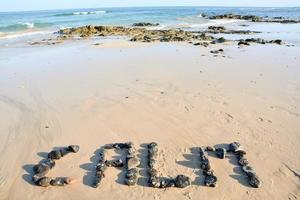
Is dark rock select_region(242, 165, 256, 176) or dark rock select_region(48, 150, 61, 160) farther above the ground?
dark rock select_region(48, 150, 61, 160)

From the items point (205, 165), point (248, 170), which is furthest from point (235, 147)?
point (205, 165)

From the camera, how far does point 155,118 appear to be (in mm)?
8586

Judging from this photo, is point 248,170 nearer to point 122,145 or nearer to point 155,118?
point 122,145

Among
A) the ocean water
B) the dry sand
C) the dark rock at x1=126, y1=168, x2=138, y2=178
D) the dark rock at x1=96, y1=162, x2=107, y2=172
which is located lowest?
the ocean water

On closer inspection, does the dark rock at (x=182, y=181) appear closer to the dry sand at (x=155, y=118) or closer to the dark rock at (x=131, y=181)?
the dry sand at (x=155, y=118)

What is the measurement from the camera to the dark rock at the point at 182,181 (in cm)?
583

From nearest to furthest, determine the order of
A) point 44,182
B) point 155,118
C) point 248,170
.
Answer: point 44,182
point 248,170
point 155,118

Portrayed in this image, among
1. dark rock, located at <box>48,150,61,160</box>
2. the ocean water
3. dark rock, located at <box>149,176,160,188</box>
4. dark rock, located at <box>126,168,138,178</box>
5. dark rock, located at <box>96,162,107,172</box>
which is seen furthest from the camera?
the ocean water

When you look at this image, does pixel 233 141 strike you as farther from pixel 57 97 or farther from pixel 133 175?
pixel 57 97

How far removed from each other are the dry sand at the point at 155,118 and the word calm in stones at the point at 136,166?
0.38ft

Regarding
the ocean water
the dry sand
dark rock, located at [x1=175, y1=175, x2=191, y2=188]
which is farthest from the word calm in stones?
the ocean water

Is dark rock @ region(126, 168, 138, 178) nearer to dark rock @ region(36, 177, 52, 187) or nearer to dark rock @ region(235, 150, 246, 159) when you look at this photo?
dark rock @ region(36, 177, 52, 187)

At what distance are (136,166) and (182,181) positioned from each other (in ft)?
3.02

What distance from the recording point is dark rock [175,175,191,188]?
230 inches
